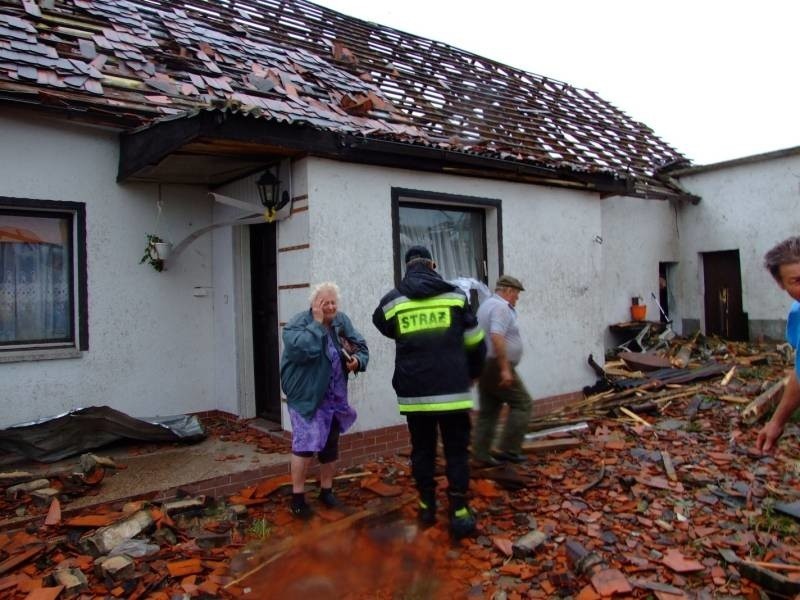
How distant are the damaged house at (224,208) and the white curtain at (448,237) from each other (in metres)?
0.02

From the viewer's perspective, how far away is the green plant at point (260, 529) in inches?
170

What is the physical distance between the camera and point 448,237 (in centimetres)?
740

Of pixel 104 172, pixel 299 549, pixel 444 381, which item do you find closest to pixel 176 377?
pixel 104 172

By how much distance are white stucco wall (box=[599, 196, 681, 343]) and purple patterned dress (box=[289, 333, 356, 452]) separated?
26.1 feet

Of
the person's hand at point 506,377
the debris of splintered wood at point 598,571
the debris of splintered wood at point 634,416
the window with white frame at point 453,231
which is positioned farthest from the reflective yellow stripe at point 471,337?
the debris of splintered wood at point 634,416

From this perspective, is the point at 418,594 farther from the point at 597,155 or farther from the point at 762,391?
the point at 597,155

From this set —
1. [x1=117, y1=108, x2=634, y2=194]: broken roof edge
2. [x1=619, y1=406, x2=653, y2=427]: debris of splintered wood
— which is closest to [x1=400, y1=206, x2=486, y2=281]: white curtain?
[x1=117, y1=108, x2=634, y2=194]: broken roof edge

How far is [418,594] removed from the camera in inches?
142

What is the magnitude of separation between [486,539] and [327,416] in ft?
4.83

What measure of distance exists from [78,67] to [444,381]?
518 cm

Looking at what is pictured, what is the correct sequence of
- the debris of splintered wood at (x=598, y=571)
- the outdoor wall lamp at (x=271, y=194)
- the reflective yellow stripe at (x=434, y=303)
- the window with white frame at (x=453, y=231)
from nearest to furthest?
the debris of splintered wood at (x=598, y=571)
the reflective yellow stripe at (x=434, y=303)
the outdoor wall lamp at (x=271, y=194)
the window with white frame at (x=453, y=231)

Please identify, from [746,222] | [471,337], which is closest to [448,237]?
[471,337]

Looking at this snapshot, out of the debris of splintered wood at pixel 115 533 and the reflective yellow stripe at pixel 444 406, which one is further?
the reflective yellow stripe at pixel 444 406

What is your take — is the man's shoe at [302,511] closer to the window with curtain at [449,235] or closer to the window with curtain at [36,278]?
the window with curtain at [449,235]
